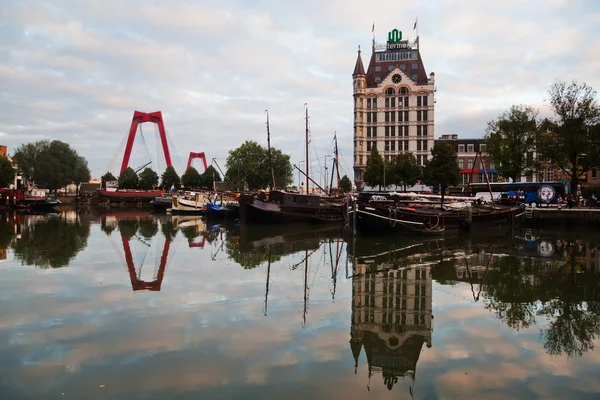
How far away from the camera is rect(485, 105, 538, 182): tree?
180 ft

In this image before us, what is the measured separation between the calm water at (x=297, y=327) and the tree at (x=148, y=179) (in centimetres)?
9307

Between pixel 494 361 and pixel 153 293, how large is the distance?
873cm

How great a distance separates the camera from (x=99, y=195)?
10138cm

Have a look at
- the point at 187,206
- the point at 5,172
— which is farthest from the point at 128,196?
the point at 187,206

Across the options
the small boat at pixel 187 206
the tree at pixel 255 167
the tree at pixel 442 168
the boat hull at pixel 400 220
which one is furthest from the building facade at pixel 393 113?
the boat hull at pixel 400 220

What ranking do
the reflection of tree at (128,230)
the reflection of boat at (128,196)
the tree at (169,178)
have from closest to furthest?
the reflection of tree at (128,230), the reflection of boat at (128,196), the tree at (169,178)

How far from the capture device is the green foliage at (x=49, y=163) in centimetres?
9762

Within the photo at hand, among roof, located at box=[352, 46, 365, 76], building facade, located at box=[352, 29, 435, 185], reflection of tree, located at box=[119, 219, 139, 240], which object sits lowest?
reflection of tree, located at box=[119, 219, 139, 240]

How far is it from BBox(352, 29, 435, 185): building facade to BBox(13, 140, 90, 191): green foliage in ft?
187

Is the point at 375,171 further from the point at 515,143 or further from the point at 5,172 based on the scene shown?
the point at 5,172

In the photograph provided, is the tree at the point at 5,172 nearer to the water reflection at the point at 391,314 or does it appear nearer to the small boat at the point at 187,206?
the small boat at the point at 187,206

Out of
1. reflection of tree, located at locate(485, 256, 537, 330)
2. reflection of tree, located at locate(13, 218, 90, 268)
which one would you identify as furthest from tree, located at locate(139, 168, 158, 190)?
reflection of tree, located at locate(485, 256, 537, 330)

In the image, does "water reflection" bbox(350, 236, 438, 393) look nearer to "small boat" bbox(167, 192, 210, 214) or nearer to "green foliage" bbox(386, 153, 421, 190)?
"small boat" bbox(167, 192, 210, 214)

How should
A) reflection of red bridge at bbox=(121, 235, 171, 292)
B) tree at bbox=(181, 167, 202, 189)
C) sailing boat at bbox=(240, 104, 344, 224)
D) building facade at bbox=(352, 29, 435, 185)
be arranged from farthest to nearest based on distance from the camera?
tree at bbox=(181, 167, 202, 189)
building facade at bbox=(352, 29, 435, 185)
sailing boat at bbox=(240, 104, 344, 224)
reflection of red bridge at bbox=(121, 235, 171, 292)
